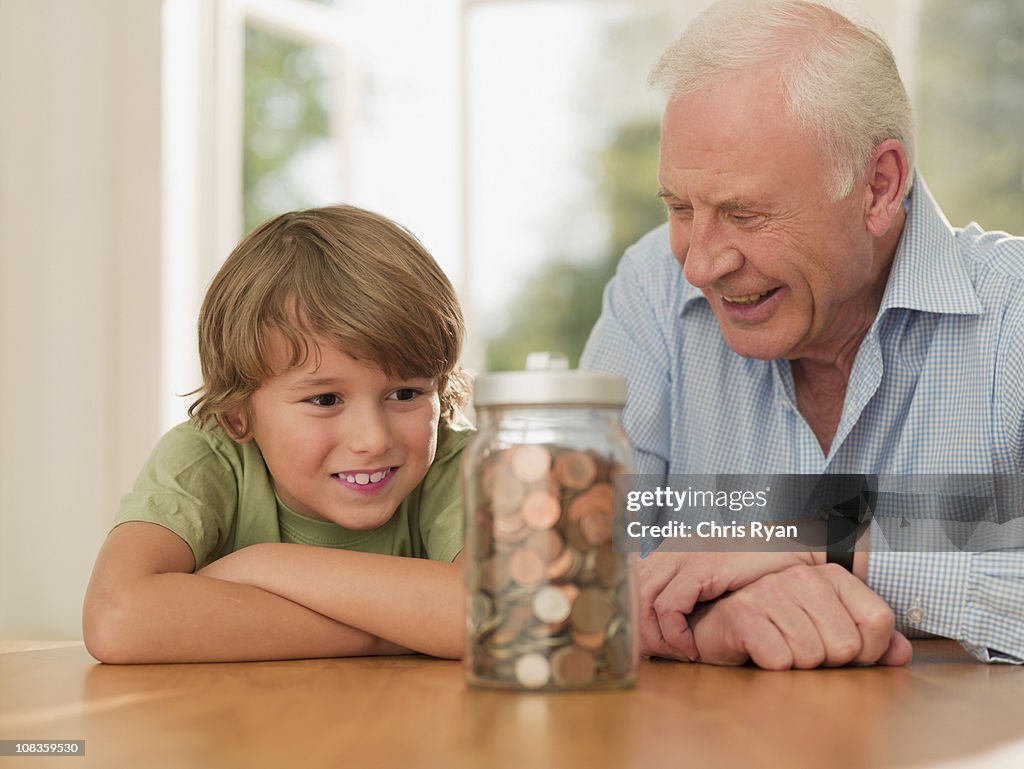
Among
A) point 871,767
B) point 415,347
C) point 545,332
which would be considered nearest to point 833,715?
point 871,767

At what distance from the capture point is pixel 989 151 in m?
5.13

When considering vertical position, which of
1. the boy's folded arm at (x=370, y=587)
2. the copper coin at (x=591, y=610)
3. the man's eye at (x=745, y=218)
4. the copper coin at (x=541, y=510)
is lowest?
the boy's folded arm at (x=370, y=587)

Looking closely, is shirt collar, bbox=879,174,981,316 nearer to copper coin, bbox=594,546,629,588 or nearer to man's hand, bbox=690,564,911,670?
man's hand, bbox=690,564,911,670

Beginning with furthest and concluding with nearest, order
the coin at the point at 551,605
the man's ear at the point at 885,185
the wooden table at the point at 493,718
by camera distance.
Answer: the man's ear at the point at 885,185 < the coin at the point at 551,605 < the wooden table at the point at 493,718

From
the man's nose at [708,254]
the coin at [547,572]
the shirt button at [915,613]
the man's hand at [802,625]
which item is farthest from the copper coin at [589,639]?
the man's nose at [708,254]

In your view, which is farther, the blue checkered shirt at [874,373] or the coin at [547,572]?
the blue checkered shirt at [874,373]

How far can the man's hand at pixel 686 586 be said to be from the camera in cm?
113

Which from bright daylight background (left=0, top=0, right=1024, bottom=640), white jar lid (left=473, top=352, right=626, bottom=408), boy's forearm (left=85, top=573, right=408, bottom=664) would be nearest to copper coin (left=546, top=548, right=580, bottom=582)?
white jar lid (left=473, top=352, right=626, bottom=408)

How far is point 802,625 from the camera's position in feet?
3.46

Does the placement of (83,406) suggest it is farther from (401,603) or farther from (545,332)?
(545,332)

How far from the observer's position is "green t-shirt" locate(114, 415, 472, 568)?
4.43 ft

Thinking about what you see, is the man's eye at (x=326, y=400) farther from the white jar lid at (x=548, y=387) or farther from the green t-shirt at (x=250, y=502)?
the white jar lid at (x=548, y=387)

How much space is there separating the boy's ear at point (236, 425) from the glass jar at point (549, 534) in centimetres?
64

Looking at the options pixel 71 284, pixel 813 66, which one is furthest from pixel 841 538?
pixel 71 284
